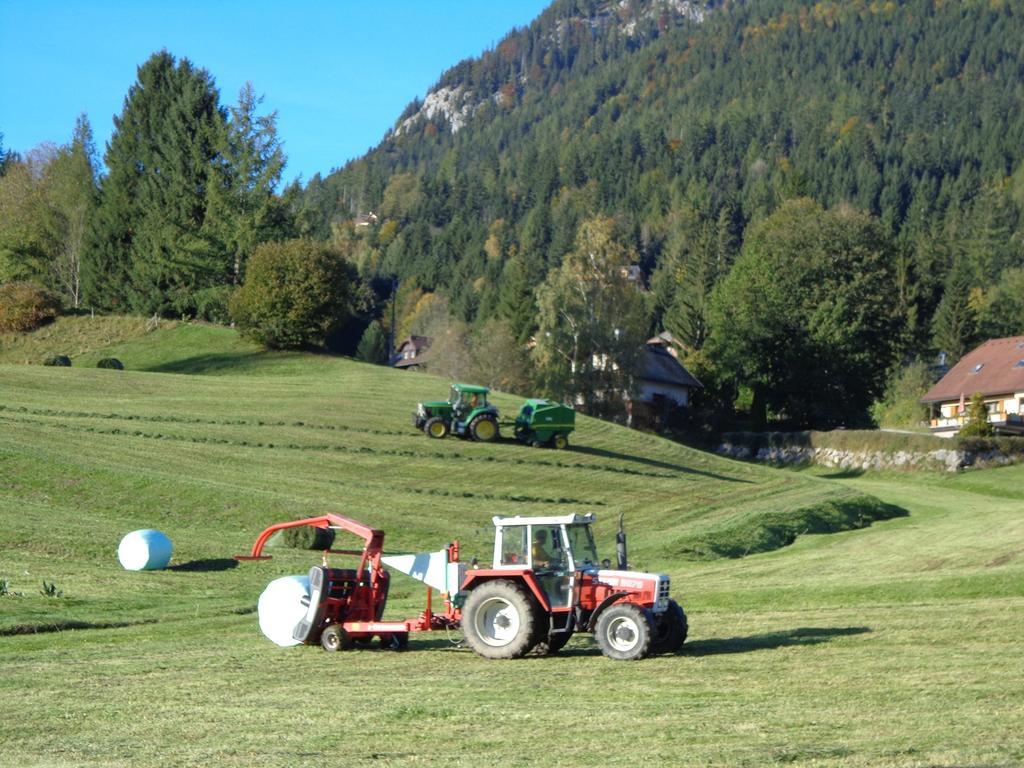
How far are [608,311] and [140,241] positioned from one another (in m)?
30.3

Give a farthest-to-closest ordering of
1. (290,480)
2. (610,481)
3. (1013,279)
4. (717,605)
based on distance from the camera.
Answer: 1. (1013,279)
2. (610,481)
3. (290,480)
4. (717,605)

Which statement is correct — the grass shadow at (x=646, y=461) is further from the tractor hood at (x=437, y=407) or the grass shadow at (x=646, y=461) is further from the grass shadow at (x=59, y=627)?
the grass shadow at (x=59, y=627)

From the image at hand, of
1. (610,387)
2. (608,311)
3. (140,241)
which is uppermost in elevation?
(140,241)

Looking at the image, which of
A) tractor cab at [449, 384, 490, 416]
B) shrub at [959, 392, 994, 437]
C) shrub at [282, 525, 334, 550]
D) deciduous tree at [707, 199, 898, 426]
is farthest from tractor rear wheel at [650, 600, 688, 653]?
deciduous tree at [707, 199, 898, 426]

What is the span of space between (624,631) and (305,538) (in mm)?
15544

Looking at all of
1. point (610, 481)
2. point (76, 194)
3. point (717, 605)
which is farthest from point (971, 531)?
point (76, 194)

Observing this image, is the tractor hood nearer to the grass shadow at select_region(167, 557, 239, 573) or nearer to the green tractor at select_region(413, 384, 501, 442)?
the green tractor at select_region(413, 384, 501, 442)

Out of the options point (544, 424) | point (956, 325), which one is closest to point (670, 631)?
point (544, 424)

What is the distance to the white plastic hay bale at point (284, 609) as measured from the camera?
666 inches

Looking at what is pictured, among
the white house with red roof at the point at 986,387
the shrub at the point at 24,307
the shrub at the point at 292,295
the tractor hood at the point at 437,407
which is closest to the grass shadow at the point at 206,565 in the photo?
the tractor hood at the point at 437,407

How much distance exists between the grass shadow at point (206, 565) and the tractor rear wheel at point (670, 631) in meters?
12.9

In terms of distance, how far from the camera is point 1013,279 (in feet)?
355

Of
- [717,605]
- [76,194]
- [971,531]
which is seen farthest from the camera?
[76,194]

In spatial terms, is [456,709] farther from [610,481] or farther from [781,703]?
[610,481]
